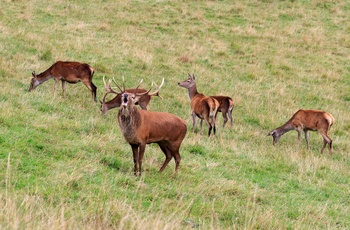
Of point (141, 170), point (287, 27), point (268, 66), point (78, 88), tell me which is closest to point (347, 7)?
point (287, 27)

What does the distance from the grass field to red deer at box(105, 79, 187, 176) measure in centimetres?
32

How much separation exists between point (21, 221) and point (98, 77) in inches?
437

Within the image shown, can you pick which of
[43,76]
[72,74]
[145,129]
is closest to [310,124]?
[72,74]

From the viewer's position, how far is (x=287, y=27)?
23.8m

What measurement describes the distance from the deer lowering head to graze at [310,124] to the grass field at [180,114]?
323 millimetres

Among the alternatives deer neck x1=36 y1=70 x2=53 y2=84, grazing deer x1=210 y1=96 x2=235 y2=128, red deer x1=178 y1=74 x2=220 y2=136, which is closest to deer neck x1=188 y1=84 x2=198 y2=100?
grazing deer x1=210 y1=96 x2=235 y2=128

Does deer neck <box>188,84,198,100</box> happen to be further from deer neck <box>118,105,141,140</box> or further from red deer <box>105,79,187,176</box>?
deer neck <box>118,105,141,140</box>

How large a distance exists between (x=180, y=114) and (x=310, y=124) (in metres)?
3.18

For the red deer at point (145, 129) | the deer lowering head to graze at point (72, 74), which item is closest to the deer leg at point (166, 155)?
the red deer at point (145, 129)

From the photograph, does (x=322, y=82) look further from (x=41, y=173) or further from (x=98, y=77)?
(x=41, y=173)

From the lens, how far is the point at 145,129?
7531mm

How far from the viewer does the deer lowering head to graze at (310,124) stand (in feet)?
41.4

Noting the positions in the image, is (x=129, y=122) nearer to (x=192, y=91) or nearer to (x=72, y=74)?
(x=72, y=74)

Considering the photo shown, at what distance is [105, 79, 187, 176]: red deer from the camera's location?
733 cm
